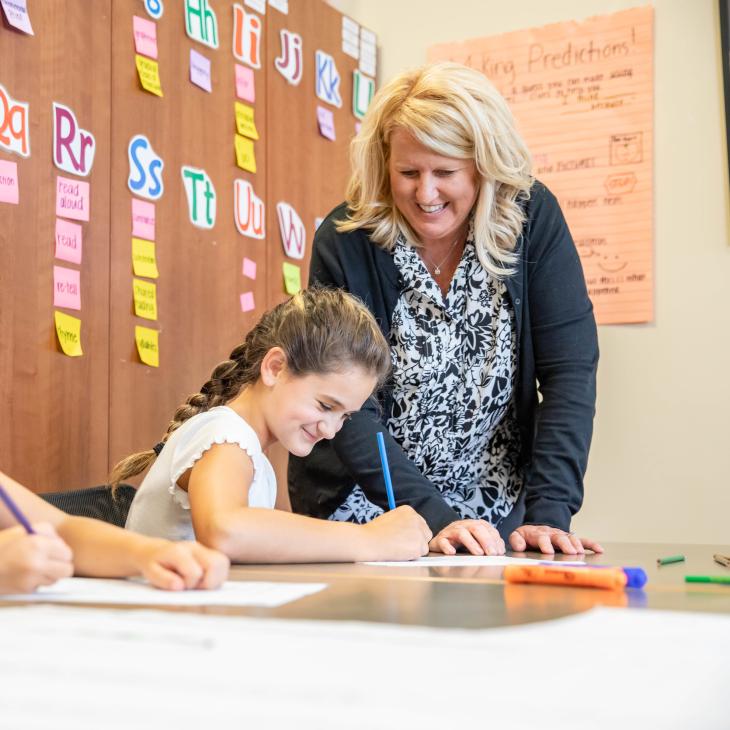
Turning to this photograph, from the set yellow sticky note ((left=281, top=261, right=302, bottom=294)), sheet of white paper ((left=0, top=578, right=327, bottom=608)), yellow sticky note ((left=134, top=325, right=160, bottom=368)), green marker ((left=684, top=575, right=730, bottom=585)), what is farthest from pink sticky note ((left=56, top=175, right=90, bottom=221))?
green marker ((left=684, top=575, right=730, bottom=585))

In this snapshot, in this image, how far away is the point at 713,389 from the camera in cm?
257

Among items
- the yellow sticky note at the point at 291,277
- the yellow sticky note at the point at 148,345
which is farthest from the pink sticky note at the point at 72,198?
the yellow sticky note at the point at 291,277

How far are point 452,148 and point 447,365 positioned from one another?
339mm

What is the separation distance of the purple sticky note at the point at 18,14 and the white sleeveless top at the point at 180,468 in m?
0.79

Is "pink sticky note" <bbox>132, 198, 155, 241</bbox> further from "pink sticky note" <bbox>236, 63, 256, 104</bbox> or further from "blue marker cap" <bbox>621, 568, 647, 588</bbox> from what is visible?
"blue marker cap" <bbox>621, 568, 647, 588</bbox>

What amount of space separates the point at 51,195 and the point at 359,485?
749mm

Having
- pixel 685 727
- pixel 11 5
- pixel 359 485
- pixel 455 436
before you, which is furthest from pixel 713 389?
pixel 685 727

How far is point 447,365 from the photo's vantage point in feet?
5.41

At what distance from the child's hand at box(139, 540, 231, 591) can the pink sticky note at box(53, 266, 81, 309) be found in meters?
1.12

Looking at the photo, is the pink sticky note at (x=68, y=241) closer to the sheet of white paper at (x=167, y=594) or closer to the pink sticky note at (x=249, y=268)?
the pink sticky note at (x=249, y=268)

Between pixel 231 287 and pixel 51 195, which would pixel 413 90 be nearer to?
pixel 51 195

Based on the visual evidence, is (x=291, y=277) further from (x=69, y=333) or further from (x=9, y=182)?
(x=9, y=182)

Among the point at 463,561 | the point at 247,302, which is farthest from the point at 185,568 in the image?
the point at 247,302

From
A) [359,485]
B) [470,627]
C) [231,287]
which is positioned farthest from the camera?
[231,287]
